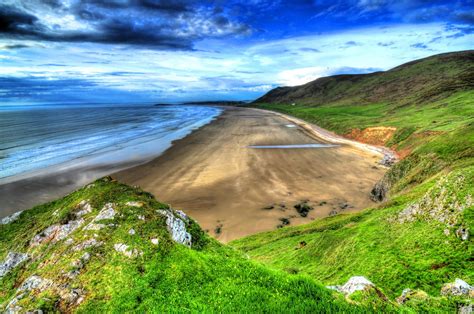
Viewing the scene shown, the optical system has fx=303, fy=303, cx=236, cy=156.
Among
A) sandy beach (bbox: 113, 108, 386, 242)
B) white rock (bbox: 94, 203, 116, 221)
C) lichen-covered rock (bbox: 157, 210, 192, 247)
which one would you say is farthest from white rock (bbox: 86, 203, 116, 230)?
sandy beach (bbox: 113, 108, 386, 242)

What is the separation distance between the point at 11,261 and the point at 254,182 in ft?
106

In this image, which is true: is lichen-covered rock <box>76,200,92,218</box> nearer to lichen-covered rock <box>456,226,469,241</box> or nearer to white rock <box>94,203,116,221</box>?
white rock <box>94,203,116,221</box>

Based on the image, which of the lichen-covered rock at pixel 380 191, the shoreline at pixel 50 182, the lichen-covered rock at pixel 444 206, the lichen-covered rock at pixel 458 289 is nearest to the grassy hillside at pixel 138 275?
the lichen-covered rock at pixel 458 289

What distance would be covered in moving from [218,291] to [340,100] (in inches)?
8211

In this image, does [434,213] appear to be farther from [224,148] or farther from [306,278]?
[224,148]

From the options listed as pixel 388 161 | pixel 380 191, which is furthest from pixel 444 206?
pixel 388 161

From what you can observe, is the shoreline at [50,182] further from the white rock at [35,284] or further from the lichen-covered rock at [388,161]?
the lichen-covered rock at [388,161]

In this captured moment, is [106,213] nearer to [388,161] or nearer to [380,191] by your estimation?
[380,191]

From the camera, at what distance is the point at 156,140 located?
Result: 2908 inches

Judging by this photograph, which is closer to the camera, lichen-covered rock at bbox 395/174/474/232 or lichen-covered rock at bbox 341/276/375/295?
lichen-covered rock at bbox 341/276/375/295

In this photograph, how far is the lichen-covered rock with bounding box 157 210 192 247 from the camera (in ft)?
30.6

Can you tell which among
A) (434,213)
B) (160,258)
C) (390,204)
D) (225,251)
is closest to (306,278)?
(225,251)

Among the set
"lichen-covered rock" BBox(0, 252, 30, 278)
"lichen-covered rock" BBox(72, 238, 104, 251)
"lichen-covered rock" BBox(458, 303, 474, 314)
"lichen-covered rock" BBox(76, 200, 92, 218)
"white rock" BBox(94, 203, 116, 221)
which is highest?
"white rock" BBox(94, 203, 116, 221)

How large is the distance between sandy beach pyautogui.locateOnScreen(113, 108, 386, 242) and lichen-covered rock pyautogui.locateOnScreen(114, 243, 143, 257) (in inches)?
700
